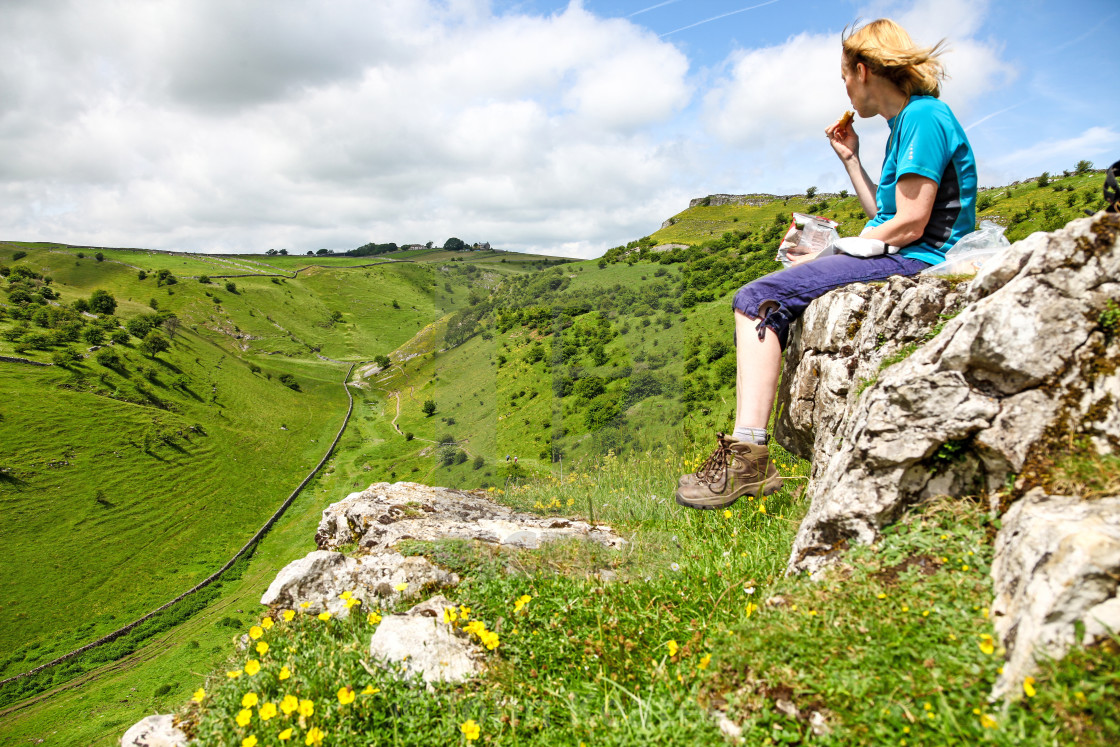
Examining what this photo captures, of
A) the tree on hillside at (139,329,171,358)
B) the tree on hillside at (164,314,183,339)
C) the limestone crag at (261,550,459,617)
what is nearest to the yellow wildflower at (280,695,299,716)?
the limestone crag at (261,550,459,617)

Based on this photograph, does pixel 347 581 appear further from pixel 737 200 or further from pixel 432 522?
pixel 737 200

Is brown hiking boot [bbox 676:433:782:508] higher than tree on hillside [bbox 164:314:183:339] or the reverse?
higher

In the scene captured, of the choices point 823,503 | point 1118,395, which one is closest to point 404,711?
point 823,503

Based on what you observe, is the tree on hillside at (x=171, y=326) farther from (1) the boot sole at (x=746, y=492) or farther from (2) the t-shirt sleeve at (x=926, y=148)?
(2) the t-shirt sleeve at (x=926, y=148)

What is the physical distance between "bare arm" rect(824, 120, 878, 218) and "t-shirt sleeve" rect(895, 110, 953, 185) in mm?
914

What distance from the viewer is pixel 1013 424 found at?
8.68ft

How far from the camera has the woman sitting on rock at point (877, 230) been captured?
3.71 m

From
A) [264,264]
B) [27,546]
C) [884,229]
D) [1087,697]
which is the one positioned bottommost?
[27,546]

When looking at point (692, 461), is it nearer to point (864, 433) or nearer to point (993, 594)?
point (864, 433)

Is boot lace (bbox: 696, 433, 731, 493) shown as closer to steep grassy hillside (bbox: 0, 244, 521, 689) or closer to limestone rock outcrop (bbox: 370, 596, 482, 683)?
limestone rock outcrop (bbox: 370, 596, 482, 683)

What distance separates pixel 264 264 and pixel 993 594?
201206mm

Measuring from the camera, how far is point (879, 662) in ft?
7.43

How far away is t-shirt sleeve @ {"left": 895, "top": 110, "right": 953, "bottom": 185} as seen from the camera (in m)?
3.62

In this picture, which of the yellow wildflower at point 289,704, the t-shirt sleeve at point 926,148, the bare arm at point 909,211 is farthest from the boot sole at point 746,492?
the yellow wildflower at point 289,704
